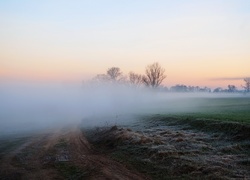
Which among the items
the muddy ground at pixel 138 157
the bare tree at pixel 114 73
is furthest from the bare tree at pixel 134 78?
the muddy ground at pixel 138 157

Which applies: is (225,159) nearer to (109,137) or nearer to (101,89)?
(109,137)

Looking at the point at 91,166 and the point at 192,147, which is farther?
the point at 192,147

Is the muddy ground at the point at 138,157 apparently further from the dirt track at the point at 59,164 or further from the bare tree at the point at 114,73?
the bare tree at the point at 114,73

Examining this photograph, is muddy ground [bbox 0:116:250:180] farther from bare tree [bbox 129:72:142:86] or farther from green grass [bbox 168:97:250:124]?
bare tree [bbox 129:72:142:86]

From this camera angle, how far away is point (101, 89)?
189 meters

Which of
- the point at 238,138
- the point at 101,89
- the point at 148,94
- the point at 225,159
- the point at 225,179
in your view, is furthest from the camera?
the point at 101,89

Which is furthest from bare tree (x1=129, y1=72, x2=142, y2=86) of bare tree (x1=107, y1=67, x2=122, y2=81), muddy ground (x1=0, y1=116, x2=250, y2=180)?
muddy ground (x1=0, y1=116, x2=250, y2=180)

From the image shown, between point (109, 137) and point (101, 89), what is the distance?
158 m

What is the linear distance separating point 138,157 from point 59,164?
19.5ft

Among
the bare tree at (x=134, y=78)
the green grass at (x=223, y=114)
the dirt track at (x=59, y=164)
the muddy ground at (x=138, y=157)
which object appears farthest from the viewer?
the bare tree at (x=134, y=78)

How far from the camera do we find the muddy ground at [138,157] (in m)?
17.5

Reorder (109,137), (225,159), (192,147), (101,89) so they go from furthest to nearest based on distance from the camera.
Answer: (101,89) < (109,137) < (192,147) < (225,159)

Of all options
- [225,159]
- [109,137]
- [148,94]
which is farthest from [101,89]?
[225,159]

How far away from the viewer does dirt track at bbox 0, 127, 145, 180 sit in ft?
58.2
